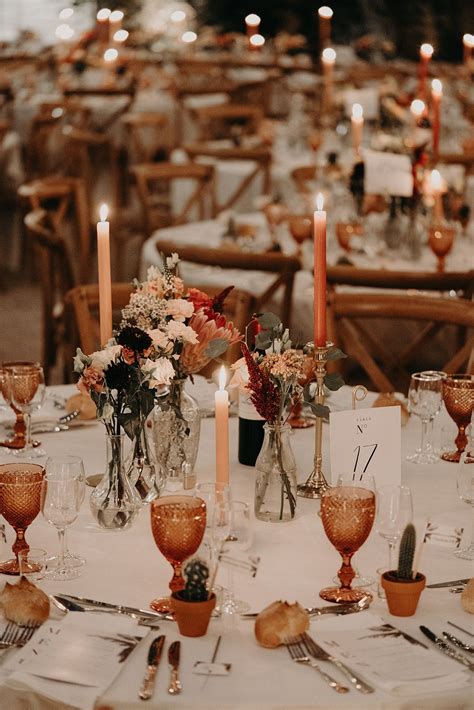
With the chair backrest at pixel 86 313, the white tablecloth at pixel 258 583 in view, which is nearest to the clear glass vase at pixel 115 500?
the white tablecloth at pixel 258 583

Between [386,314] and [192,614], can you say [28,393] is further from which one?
[386,314]

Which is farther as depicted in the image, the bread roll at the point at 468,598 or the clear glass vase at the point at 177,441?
the clear glass vase at the point at 177,441

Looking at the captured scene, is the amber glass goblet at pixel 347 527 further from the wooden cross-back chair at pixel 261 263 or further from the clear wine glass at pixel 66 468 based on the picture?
the wooden cross-back chair at pixel 261 263

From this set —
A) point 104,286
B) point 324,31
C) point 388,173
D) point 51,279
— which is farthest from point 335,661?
point 324,31

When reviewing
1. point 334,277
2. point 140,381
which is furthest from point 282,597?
point 334,277

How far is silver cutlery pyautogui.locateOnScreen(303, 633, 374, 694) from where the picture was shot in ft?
4.40

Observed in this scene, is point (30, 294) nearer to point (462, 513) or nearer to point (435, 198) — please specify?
point (435, 198)

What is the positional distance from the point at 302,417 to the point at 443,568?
0.77 m

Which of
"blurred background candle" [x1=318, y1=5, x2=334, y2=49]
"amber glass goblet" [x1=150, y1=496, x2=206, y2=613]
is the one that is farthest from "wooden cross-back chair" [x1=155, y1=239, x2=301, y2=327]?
"blurred background candle" [x1=318, y1=5, x2=334, y2=49]

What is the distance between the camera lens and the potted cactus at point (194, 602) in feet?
4.62

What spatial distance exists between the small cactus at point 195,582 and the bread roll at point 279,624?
0.25ft

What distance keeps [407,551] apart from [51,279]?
2763 mm

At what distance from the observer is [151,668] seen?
1.37m

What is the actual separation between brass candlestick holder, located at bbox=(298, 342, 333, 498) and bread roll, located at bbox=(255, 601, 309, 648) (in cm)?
56
